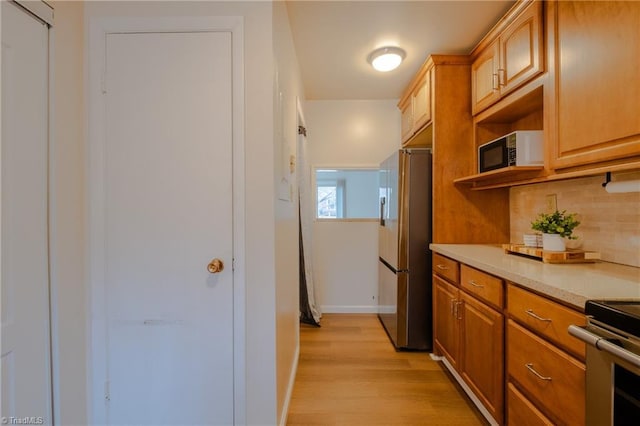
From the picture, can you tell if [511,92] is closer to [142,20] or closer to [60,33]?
[142,20]

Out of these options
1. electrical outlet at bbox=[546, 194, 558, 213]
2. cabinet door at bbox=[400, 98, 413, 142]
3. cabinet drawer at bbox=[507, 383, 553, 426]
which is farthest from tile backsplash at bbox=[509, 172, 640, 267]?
cabinet door at bbox=[400, 98, 413, 142]

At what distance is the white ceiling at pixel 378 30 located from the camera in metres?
1.88

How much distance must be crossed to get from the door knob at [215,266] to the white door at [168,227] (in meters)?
0.02

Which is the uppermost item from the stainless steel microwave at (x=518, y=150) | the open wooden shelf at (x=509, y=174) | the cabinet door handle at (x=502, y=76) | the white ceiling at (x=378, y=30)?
the white ceiling at (x=378, y=30)

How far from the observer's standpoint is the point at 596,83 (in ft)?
4.24

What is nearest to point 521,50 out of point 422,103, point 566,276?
point 422,103

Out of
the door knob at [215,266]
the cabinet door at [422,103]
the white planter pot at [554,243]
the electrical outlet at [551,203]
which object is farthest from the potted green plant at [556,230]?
the door knob at [215,266]

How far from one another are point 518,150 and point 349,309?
2.46 m

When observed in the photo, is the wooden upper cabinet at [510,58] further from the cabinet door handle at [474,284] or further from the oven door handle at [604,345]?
the oven door handle at [604,345]

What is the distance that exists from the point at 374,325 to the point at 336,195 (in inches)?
60.0

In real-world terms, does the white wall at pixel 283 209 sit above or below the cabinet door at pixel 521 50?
below

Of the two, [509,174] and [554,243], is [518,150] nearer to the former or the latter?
[509,174]

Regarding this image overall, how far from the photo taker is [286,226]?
1820 millimetres

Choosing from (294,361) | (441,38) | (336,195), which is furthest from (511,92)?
(294,361)
